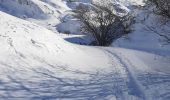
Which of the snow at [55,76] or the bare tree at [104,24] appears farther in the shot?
the bare tree at [104,24]

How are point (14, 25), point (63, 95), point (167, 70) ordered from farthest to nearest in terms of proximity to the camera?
point (14, 25), point (167, 70), point (63, 95)

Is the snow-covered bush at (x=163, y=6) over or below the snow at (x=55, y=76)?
over

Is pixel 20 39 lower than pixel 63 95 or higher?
higher

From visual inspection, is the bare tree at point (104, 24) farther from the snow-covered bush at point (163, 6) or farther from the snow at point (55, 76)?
the snow at point (55, 76)

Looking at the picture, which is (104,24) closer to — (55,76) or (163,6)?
(163,6)

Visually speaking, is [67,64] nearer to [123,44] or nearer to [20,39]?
[20,39]

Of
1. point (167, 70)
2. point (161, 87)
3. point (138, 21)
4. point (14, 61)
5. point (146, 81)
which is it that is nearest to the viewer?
point (161, 87)

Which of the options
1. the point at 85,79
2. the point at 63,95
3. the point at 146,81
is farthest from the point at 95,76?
the point at 63,95

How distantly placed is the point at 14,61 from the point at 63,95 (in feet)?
14.6

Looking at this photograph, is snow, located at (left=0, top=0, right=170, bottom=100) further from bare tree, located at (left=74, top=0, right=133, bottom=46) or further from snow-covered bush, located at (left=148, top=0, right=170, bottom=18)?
bare tree, located at (left=74, top=0, right=133, bottom=46)

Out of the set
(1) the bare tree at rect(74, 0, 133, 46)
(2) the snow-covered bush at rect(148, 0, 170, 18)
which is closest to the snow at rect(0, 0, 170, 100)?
(2) the snow-covered bush at rect(148, 0, 170, 18)

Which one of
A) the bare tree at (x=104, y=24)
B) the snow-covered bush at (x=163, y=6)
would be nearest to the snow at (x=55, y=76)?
the snow-covered bush at (x=163, y=6)

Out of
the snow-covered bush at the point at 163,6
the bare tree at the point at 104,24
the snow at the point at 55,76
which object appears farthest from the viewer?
the bare tree at the point at 104,24

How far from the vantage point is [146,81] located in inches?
509
